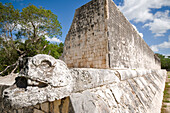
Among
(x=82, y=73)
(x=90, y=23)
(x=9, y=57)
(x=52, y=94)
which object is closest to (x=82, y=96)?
(x=82, y=73)

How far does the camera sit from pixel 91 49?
4578 millimetres

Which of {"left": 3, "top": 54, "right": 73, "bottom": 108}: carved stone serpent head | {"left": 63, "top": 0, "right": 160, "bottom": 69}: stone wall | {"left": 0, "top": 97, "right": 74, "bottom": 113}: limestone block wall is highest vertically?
{"left": 63, "top": 0, "right": 160, "bottom": 69}: stone wall

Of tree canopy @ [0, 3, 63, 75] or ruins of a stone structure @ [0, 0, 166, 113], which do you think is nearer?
ruins of a stone structure @ [0, 0, 166, 113]

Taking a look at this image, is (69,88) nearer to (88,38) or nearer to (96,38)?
(96,38)

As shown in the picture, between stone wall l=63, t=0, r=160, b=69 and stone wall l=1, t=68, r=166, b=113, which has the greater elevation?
stone wall l=63, t=0, r=160, b=69

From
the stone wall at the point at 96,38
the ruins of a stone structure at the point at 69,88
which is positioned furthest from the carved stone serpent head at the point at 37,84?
the stone wall at the point at 96,38

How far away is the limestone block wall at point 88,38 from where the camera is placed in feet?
14.0

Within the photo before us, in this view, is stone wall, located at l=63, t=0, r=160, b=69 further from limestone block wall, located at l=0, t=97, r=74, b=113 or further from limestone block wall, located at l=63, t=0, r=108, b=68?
limestone block wall, located at l=0, t=97, r=74, b=113

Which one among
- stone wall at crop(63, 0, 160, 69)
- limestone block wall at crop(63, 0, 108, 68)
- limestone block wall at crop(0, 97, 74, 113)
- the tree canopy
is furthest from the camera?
the tree canopy

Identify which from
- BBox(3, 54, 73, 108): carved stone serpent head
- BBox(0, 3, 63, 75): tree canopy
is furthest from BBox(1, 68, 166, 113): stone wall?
BBox(0, 3, 63, 75): tree canopy

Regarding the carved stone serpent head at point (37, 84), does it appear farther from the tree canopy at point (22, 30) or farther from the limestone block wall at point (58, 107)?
the tree canopy at point (22, 30)

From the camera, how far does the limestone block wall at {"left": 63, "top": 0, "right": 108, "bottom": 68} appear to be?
4.27m

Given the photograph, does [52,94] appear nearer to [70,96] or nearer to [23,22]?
[70,96]

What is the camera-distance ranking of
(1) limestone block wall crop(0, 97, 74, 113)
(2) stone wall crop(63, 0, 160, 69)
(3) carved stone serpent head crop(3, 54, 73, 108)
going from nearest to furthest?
(3) carved stone serpent head crop(3, 54, 73, 108) < (1) limestone block wall crop(0, 97, 74, 113) < (2) stone wall crop(63, 0, 160, 69)
